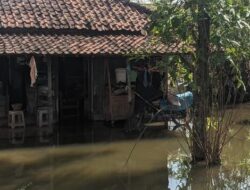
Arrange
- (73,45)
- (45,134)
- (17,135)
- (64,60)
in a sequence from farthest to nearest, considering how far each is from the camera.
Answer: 1. (64,60)
2. (73,45)
3. (45,134)
4. (17,135)

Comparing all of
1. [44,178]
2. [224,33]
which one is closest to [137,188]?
[44,178]

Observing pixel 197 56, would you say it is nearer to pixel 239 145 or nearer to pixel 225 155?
pixel 225 155

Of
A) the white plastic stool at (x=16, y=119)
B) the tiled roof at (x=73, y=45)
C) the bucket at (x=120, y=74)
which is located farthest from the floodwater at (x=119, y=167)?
the bucket at (x=120, y=74)

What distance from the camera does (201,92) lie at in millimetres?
9766

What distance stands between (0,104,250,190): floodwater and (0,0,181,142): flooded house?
2907 mm

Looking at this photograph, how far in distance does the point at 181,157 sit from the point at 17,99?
711cm

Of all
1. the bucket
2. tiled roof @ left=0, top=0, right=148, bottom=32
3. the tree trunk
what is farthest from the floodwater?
tiled roof @ left=0, top=0, right=148, bottom=32

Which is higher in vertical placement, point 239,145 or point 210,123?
point 210,123

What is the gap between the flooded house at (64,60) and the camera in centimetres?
1445

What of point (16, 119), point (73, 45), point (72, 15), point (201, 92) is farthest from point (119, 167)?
point (72, 15)

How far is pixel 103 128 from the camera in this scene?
14.6m

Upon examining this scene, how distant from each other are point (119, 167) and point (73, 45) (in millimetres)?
5342

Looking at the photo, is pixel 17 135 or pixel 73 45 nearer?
pixel 17 135

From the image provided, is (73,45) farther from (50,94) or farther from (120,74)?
(120,74)
